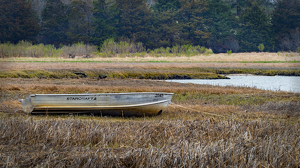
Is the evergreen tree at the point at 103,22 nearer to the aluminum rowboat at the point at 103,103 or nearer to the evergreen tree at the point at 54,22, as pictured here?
the evergreen tree at the point at 54,22

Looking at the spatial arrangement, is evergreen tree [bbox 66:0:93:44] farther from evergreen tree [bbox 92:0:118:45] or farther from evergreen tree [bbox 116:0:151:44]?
evergreen tree [bbox 116:0:151:44]

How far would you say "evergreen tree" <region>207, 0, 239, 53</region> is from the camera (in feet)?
248

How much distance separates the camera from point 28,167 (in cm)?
558

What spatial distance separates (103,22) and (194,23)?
66.6 feet

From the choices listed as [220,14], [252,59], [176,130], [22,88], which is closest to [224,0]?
[220,14]

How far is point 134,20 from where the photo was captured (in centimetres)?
7106

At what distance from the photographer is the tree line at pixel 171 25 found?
69.8 m

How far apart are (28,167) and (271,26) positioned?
75844mm

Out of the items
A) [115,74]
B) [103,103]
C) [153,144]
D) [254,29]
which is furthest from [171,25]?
[153,144]

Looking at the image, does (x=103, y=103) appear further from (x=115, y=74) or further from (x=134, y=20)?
(x=134, y=20)

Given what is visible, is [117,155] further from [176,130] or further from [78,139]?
[176,130]

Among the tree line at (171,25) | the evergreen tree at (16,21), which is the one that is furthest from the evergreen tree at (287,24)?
the evergreen tree at (16,21)

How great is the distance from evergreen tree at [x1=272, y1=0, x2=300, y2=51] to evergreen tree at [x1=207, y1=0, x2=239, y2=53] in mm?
9474

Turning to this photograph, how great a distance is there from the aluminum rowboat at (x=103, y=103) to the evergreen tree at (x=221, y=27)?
65808mm
